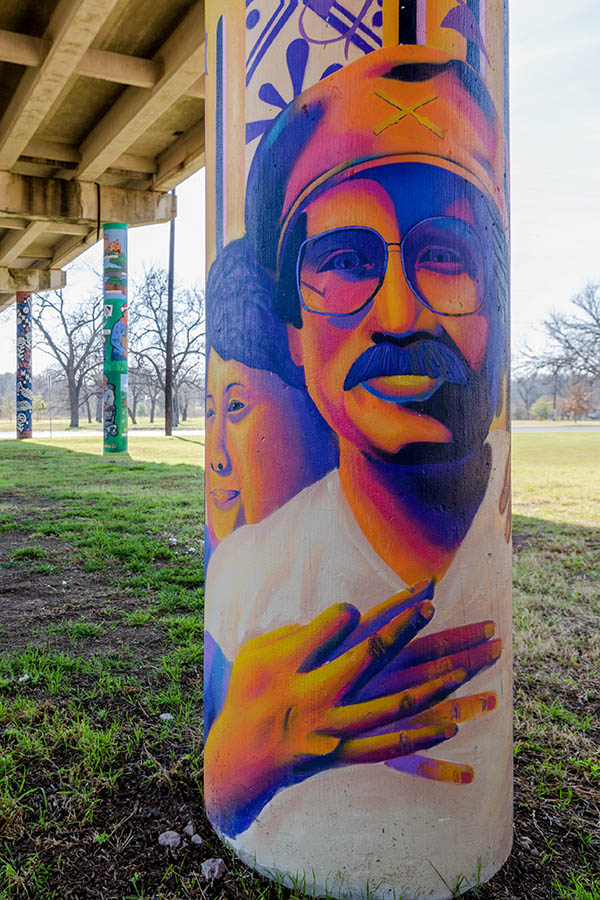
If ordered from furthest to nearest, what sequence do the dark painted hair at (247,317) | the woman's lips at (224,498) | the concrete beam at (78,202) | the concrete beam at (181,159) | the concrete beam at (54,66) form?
the concrete beam at (78,202) → the concrete beam at (181,159) → the concrete beam at (54,66) → the woman's lips at (224,498) → the dark painted hair at (247,317)

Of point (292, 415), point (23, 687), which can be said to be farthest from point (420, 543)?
point (23, 687)

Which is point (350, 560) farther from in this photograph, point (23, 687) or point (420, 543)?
point (23, 687)

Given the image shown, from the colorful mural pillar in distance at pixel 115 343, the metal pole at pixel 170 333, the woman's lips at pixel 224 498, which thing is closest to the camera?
the woman's lips at pixel 224 498

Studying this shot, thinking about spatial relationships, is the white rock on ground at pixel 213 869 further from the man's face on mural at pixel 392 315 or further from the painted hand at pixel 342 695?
the man's face on mural at pixel 392 315

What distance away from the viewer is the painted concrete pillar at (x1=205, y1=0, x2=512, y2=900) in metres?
2.05

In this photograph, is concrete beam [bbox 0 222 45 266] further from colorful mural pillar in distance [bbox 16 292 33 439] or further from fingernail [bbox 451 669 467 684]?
fingernail [bbox 451 669 467 684]

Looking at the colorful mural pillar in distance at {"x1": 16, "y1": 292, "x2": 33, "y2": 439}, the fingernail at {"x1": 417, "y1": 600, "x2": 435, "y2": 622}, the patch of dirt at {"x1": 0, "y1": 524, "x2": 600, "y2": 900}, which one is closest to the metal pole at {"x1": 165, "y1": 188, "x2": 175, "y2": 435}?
the colorful mural pillar in distance at {"x1": 16, "y1": 292, "x2": 33, "y2": 439}

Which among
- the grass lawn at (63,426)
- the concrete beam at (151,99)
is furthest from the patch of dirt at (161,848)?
the grass lawn at (63,426)

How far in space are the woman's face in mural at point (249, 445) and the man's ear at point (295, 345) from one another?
87mm

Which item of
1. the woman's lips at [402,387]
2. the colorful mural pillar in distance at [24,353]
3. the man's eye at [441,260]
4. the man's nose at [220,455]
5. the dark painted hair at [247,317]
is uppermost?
the colorful mural pillar in distance at [24,353]

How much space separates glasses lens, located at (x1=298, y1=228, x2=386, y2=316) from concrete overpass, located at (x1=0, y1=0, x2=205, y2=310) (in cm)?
799

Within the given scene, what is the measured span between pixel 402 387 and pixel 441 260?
0.41 meters

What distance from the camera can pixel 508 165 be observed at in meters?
2.33

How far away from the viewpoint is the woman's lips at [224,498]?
7.55ft
